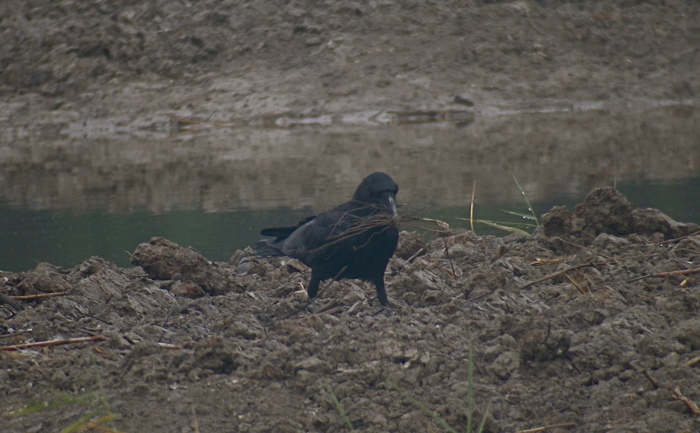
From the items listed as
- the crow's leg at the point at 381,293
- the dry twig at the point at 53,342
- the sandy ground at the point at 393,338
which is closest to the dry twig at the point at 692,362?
the sandy ground at the point at 393,338

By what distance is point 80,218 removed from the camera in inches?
392

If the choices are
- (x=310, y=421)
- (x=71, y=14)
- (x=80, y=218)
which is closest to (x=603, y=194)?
(x=310, y=421)

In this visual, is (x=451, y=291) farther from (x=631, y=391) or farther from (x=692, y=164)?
(x=692, y=164)

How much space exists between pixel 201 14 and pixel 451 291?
63.4 ft

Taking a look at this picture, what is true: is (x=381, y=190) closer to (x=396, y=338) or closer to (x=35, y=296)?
(x=396, y=338)

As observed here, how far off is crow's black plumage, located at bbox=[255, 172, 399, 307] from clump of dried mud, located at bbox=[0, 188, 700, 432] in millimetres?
204

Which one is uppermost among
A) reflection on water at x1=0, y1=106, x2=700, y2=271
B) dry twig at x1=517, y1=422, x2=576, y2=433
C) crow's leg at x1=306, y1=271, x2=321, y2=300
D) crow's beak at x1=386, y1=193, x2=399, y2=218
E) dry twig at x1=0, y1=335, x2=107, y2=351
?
crow's beak at x1=386, y1=193, x2=399, y2=218

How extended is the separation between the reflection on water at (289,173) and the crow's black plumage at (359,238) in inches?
9.3

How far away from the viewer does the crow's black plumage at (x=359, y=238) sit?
5.32 meters

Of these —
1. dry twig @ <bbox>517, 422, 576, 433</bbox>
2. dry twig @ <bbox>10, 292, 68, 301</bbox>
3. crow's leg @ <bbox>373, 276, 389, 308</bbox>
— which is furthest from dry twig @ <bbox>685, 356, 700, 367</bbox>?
dry twig @ <bbox>10, 292, 68, 301</bbox>

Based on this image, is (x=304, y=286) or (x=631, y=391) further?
(x=304, y=286)

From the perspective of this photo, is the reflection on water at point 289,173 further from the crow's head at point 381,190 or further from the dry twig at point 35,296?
the dry twig at point 35,296

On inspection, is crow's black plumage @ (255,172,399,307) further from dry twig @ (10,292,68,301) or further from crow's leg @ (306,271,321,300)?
dry twig @ (10,292,68,301)

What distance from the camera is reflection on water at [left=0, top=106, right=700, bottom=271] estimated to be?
29.5 ft
